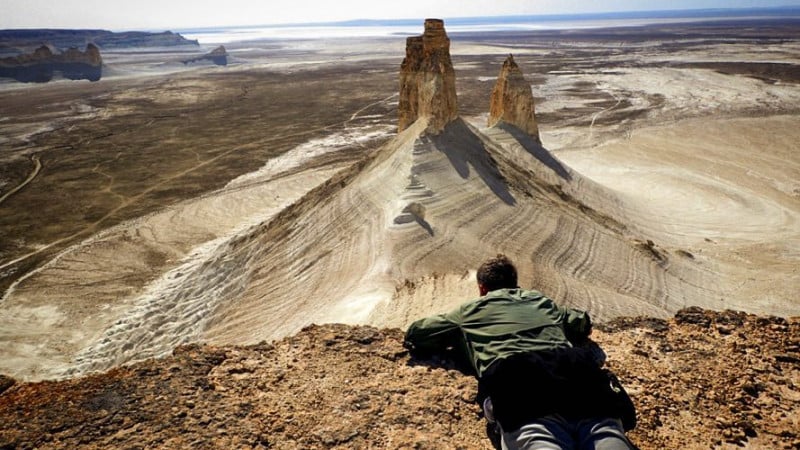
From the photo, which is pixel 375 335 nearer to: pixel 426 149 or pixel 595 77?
pixel 426 149

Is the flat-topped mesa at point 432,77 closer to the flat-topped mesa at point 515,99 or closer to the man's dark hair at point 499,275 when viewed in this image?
the flat-topped mesa at point 515,99

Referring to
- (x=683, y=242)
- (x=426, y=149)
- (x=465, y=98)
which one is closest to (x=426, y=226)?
(x=426, y=149)

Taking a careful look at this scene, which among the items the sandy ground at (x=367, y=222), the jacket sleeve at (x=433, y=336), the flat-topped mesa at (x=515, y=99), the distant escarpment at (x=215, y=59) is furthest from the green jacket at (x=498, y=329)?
the distant escarpment at (x=215, y=59)

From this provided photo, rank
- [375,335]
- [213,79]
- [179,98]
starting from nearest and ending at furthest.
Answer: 1. [375,335]
2. [179,98]
3. [213,79]

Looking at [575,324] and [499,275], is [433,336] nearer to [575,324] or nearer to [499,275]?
[499,275]

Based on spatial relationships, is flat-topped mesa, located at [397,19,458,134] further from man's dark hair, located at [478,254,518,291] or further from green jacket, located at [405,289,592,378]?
green jacket, located at [405,289,592,378]

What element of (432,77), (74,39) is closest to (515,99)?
(432,77)

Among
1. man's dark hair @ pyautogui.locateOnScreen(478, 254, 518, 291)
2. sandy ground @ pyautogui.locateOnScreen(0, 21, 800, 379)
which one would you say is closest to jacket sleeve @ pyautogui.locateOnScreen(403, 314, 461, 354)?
man's dark hair @ pyautogui.locateOnScreen(478, 254, 518, 291)
